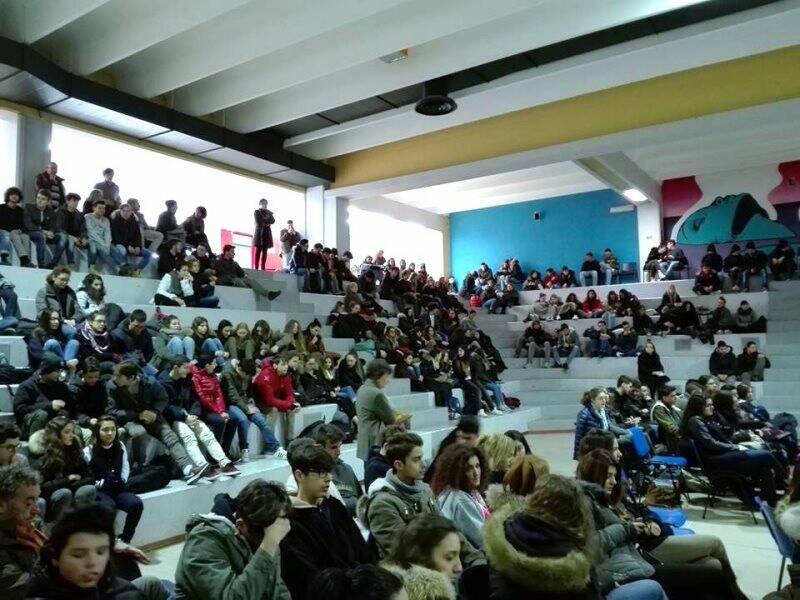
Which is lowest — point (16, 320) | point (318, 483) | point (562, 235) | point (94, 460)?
point (94, 460)

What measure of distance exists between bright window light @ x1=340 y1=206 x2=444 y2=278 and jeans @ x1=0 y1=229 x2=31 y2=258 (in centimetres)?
882

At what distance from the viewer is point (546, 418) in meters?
11.1

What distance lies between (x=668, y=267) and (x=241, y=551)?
14.3m

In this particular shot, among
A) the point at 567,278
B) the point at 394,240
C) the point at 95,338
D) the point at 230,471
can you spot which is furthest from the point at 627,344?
the point at 95,338

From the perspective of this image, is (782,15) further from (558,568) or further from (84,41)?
(84,41)

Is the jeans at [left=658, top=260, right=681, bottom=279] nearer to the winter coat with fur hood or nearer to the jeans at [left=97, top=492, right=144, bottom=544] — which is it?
the jeans at [left=97, top=492, right=144, bottom=544]

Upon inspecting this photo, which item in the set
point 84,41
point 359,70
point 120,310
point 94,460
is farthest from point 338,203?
point 94,460

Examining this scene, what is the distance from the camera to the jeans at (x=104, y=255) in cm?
805

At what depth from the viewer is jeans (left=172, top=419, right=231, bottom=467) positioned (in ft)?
17.0

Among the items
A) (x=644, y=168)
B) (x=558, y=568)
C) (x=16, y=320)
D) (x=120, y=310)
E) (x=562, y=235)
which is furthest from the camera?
(x=562, y=235)

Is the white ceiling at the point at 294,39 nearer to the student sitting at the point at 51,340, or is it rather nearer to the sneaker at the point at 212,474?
the student sitting at the point at 51,340

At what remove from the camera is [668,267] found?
14664mm

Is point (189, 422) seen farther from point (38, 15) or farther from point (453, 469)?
point (38, 15)

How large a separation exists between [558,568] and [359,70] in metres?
8.25
